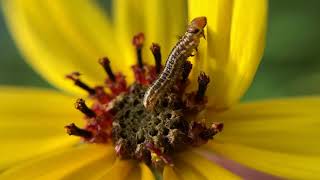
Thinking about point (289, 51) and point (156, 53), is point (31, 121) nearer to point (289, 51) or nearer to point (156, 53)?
point (156, 53)

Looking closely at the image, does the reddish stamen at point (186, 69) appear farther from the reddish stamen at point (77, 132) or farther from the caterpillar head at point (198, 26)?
the reddish stamen at point (77, 132)

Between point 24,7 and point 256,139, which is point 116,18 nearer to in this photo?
point 24,7

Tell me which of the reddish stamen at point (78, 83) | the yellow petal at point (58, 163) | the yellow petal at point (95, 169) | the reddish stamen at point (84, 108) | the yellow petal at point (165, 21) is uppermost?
the yellow petal at point (165, 21)

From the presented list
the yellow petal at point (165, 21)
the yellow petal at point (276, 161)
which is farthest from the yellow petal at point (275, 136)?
the yellow petal at point (165, 21)

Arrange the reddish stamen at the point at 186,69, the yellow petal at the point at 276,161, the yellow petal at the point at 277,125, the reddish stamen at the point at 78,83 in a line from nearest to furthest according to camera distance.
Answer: the yellow petal at the point at 276,161
the yellow petal at the point at 277,125
the reddish stamen at the point at 186,69
the reddish stamen at the point at 78,83

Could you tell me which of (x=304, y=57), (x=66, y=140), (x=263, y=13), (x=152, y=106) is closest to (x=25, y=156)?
(x=66, y=140)

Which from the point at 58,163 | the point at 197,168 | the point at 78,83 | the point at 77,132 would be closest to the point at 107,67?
the point at 78,83
